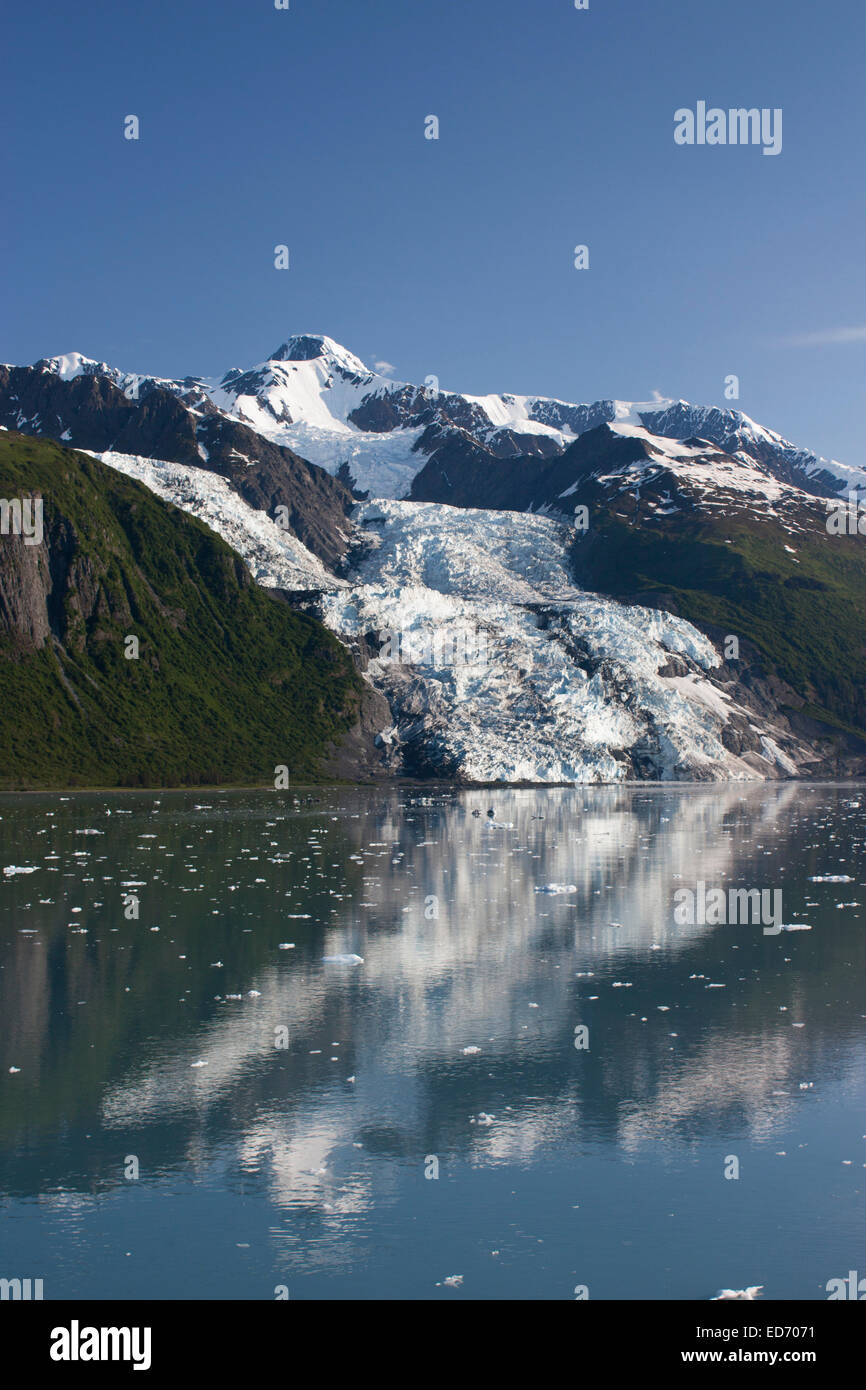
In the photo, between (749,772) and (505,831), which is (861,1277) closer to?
(505,831)

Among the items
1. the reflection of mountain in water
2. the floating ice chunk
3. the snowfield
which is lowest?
the reflection of mountain in water

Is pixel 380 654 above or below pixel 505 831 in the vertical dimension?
above

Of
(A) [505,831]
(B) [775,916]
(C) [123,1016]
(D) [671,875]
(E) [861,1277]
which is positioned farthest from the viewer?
(A) [505,831]

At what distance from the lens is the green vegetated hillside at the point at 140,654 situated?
14512 centimetres

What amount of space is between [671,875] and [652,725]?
11575cm

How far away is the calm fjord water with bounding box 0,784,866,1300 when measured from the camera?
60.4ft

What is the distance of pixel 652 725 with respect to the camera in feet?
572

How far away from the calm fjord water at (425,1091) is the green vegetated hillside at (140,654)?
8984 centimetres

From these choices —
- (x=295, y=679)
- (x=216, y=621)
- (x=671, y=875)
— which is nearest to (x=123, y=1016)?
(x=671, y=875)

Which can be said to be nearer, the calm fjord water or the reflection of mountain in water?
the calm fjord water

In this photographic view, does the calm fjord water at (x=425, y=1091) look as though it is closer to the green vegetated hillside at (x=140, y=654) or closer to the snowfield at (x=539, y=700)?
the green vegetated hillside at (x=140, y=654)

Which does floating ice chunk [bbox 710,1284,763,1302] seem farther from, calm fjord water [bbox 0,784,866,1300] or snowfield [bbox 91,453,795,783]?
snowfield [bbox 91,453,795,783]

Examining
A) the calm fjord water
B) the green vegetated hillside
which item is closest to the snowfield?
the green vegetated hillside

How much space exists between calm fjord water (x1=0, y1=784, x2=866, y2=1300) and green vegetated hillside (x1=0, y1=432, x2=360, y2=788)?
295 feet
